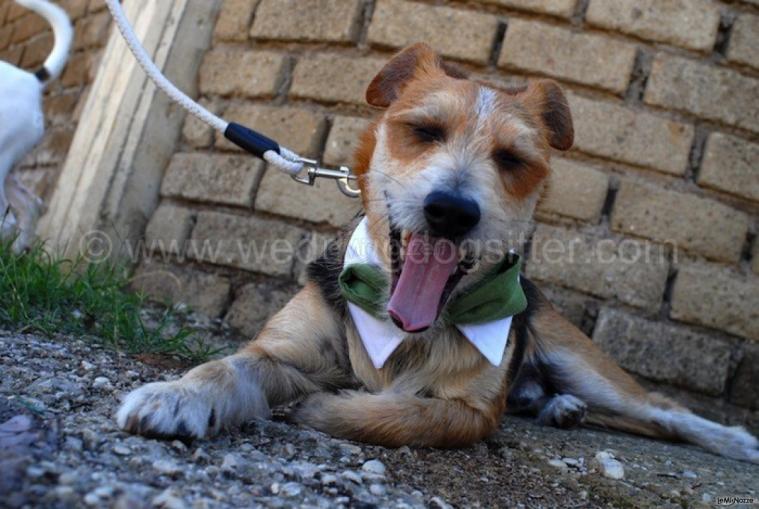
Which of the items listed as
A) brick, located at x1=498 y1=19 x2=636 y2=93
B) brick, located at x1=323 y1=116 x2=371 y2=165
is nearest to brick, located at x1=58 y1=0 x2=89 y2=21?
brick, located at x1=323 y1=116 x2=371 y2=165

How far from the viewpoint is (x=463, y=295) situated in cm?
284

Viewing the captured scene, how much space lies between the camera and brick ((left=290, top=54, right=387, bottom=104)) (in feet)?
15.5

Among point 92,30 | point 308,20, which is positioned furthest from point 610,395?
point 92,30

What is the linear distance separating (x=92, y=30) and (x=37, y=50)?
1465 mm

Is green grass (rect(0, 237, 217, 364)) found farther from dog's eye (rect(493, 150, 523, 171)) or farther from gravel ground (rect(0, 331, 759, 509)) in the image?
dog's eye (rect(493, 150, 523, 171))

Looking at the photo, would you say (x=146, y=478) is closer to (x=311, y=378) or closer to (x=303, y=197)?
(x=311, y=378)

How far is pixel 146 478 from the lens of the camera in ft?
5.65

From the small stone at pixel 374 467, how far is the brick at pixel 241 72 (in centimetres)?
334

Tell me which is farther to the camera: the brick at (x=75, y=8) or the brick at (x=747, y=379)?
the brick at (x=75, y=8)

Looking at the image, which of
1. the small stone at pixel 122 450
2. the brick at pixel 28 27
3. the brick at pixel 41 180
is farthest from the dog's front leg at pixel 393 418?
the brick at pixel 28 27

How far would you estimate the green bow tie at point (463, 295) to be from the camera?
9.23ft

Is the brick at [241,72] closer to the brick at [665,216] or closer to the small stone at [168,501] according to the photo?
the brick at [665,216]

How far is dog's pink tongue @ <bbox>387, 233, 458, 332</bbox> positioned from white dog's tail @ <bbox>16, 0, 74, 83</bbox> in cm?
431

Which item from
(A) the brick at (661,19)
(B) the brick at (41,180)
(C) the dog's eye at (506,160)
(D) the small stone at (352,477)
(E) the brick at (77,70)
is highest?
(A) the brick at (661,19)
